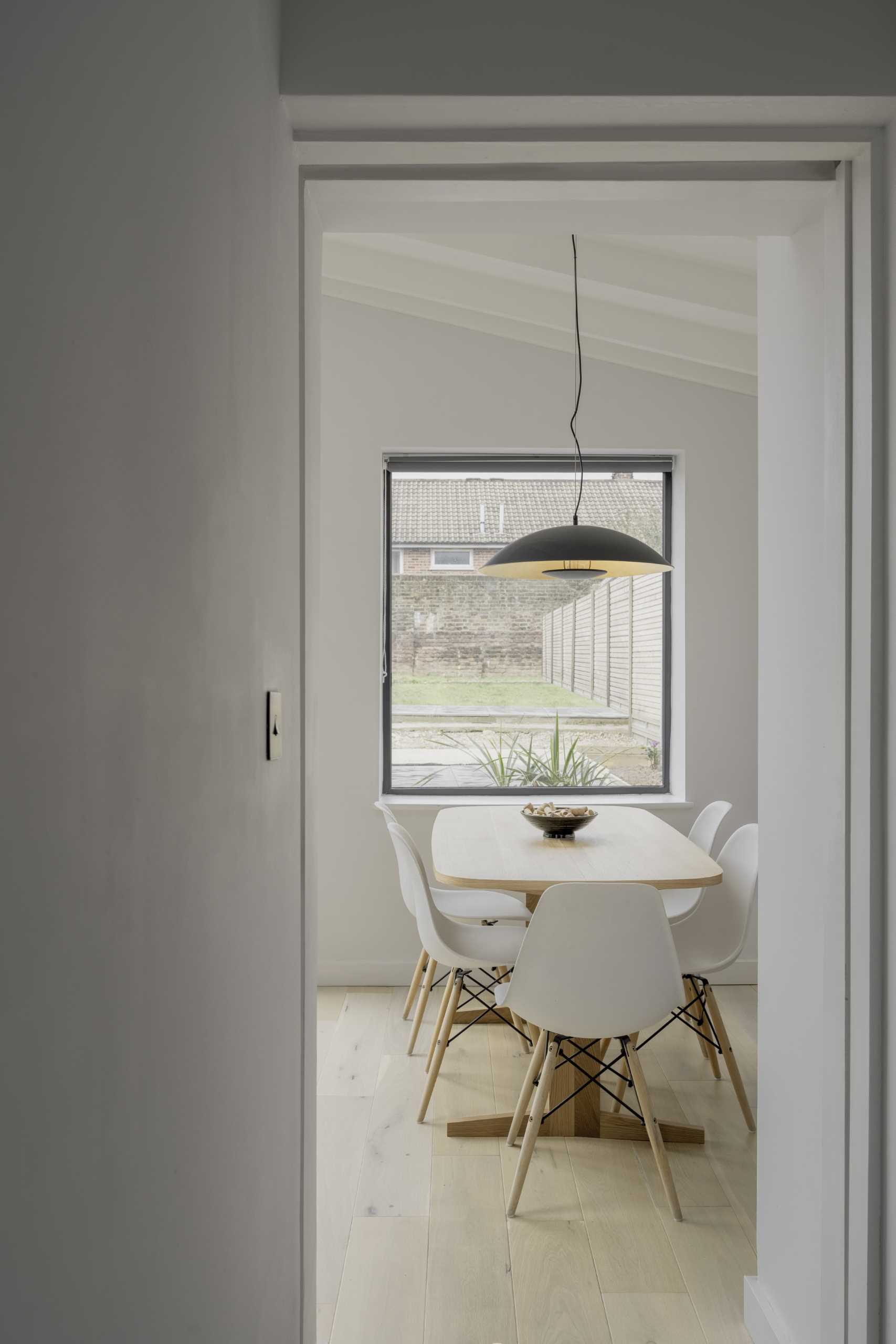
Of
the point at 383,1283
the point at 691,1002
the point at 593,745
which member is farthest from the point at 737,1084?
the point at 593,745

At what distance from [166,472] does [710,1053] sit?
307cm

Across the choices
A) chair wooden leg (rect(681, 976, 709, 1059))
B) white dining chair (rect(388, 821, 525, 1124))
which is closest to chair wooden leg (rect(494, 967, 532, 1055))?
white dining chair (rect(388, 821, 525, 1124))

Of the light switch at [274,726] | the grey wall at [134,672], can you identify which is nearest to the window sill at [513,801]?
the light switch at [274,726]

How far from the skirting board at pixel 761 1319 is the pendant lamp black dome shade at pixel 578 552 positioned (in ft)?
5.98

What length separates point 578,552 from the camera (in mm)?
2727

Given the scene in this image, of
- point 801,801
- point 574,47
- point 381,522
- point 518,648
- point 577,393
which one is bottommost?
point 801,801

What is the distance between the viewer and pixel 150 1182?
708 mm

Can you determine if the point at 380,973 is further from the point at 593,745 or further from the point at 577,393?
the point at 577,393

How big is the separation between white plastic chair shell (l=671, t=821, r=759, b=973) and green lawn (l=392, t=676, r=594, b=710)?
57.1 inches

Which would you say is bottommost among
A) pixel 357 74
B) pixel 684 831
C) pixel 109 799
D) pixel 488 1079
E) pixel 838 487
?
pixel 488 1079

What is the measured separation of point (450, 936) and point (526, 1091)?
53 cm

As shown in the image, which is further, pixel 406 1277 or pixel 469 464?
pixel 469 464

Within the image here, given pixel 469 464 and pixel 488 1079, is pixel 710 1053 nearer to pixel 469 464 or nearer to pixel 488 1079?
pixel 488 1079

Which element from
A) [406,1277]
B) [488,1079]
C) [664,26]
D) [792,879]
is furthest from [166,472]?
[488,1079]
